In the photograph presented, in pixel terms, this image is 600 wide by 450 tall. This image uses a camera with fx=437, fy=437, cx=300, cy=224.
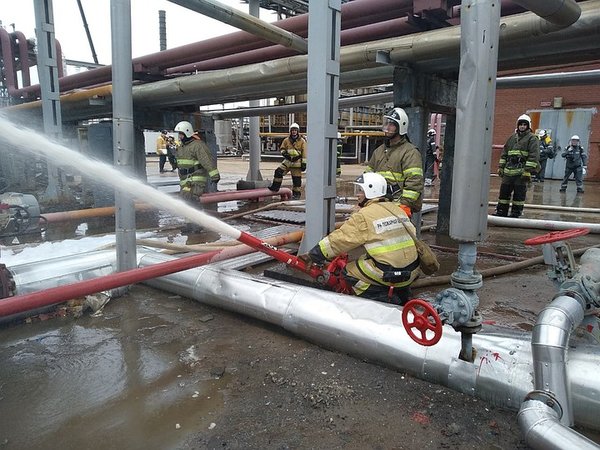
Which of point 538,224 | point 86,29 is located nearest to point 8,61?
point 86,29

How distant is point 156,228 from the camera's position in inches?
270

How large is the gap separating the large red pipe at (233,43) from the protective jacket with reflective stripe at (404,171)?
1430mm

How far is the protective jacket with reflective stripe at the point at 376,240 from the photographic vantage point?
2.84 metres

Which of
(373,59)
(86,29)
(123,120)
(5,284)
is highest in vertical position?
(86,29)

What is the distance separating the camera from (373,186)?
2.98 m

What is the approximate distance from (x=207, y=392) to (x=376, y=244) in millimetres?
1367

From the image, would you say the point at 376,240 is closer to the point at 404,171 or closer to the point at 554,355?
the point at 554,355

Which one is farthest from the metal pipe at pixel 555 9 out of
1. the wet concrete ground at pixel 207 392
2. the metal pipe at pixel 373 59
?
the wet concrete ground at pixel 207 392

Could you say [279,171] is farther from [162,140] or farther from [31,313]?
[162,140]

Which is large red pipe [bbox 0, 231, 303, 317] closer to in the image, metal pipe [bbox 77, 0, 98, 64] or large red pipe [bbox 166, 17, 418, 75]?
large red pipe [bbox 166, 17, 418, 75]

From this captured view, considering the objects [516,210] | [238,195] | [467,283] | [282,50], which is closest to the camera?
[467,283]

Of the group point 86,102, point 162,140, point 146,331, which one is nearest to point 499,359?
point 146,331

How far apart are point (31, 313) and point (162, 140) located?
1662cm

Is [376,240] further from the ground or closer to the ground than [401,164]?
closer to the ground
